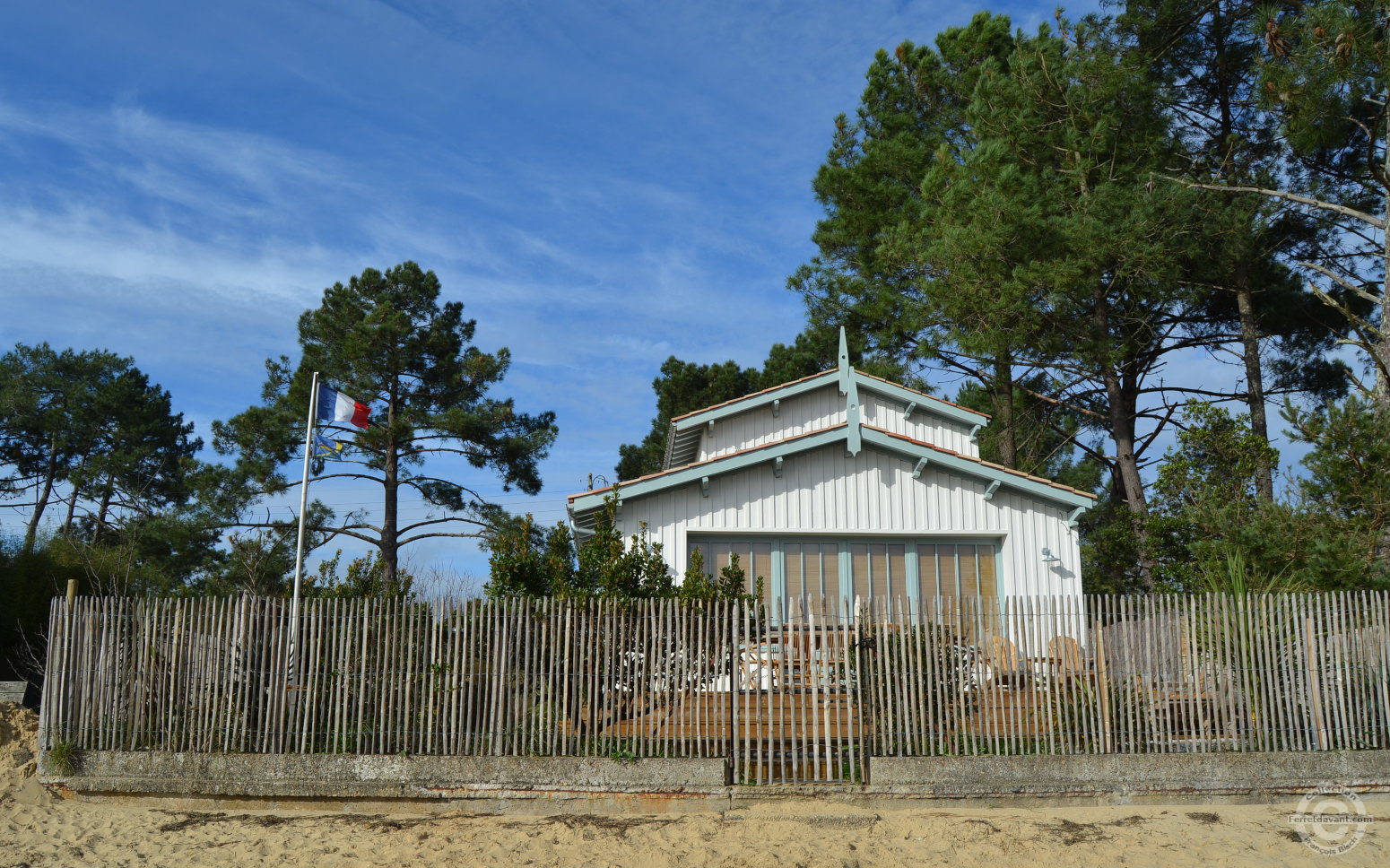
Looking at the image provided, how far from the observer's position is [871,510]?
632 inches

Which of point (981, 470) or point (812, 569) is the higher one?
point (981, 470)

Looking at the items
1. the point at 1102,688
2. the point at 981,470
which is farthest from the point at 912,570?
the point at 1102,688

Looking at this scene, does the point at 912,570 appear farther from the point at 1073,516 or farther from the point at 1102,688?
the point at 1102,688

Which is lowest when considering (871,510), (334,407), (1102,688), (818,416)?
(1102,688)

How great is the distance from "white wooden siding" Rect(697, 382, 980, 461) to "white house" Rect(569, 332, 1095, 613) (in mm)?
4611

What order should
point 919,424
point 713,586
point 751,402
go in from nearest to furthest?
point 713,586, point 751,402, point 919,424

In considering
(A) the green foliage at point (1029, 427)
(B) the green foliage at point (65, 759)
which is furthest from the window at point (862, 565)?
(A) the green foliage at point (1029, 427)

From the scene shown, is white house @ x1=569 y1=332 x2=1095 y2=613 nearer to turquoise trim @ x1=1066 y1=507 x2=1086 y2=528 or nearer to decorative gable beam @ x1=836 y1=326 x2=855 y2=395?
turquoise trim @ x1=1066 y1=507 x2=1086 y2=528

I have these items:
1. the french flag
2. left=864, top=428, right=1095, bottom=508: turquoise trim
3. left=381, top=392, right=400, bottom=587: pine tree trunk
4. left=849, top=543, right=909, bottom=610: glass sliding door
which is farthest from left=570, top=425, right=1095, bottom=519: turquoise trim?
left=381, top=392, right=400, bottom=587: pine tree trunk

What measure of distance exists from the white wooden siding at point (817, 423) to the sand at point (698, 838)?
11.1m

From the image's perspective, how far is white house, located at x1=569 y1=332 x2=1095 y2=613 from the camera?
15766mm

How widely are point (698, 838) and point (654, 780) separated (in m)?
0.93

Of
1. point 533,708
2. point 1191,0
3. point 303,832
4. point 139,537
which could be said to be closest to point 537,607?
point 533,708

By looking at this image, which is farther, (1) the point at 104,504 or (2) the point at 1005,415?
(1) the point at 104,504
